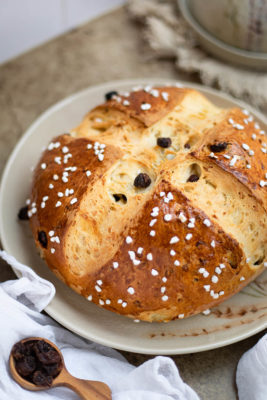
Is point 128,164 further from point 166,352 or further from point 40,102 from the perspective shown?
point 40,102

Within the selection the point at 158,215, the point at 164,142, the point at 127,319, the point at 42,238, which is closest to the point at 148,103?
the point at 164,142

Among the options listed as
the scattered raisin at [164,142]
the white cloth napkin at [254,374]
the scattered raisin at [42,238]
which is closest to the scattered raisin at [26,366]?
the scattered raisin at [42,238]

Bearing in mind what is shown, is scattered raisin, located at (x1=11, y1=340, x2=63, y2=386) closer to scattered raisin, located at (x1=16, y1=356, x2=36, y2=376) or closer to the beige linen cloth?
scattered raisin, located at (x1=16, y1=356, x2=36, y2=376)

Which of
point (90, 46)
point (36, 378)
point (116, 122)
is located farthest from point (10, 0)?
point (36, 378)

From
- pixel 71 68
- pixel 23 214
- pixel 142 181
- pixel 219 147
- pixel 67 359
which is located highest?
pixel 219 147

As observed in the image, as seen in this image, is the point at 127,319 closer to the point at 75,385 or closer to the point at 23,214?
the point at 75,385

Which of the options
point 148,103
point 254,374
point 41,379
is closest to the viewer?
point 41,379
